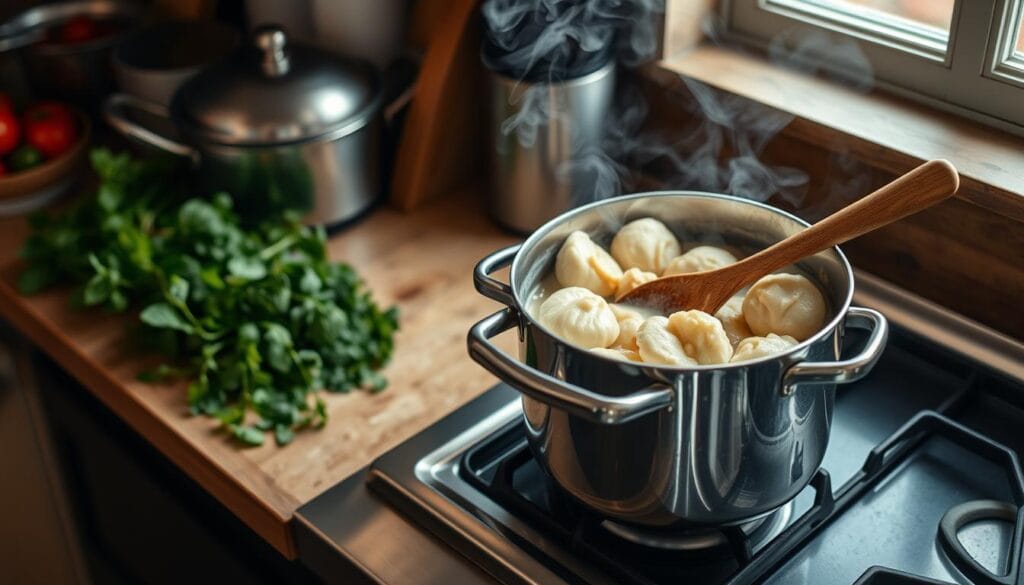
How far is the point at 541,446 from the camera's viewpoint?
86cm

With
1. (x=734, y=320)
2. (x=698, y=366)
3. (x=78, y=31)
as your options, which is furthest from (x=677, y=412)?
(x=78, y=31)

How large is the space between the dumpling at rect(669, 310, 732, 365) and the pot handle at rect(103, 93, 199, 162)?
29.8 inches

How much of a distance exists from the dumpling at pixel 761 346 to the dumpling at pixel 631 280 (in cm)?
12

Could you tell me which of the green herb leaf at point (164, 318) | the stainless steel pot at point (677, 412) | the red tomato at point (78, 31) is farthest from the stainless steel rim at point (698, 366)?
the red tomato at point (78, 31)

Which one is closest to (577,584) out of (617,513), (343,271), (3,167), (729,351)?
(617,513)

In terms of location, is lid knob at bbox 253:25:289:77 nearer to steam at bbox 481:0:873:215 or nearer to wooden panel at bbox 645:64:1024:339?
steam at bbox 481:0:873:215

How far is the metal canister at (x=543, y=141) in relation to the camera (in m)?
1.25

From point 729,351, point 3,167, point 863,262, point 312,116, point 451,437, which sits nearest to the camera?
point 729,351

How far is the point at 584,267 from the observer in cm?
90

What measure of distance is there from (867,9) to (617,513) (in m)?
0.67

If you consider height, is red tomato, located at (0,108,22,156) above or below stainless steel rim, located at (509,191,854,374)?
below

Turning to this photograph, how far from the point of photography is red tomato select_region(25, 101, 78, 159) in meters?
1.49

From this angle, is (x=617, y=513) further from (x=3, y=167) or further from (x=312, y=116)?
(x=3, y=167)

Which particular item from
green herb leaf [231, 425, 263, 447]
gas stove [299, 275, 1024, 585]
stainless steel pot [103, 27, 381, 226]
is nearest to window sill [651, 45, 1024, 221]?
gas stove [299, 275, 1024, 585]
